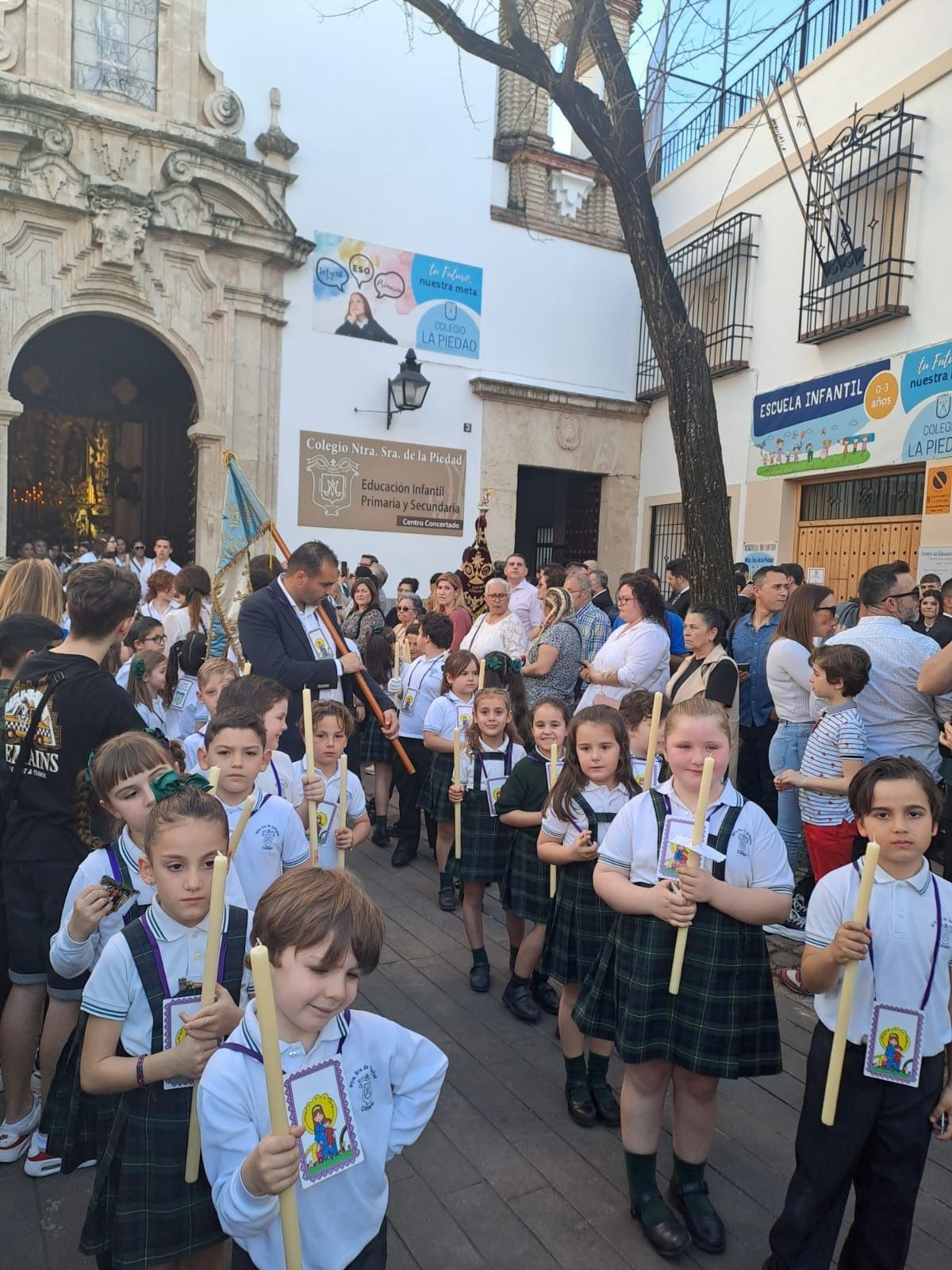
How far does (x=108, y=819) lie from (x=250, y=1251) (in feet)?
4.85

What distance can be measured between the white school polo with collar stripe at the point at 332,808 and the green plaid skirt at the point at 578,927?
0.95m

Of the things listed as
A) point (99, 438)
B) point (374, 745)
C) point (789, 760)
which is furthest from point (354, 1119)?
point (99, 438)

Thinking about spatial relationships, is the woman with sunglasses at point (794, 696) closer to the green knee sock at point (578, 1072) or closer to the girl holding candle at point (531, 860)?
the girl holding candle at point (531, 860)

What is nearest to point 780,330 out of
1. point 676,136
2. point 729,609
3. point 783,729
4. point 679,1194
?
point 676,136

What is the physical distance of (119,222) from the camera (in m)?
10.9

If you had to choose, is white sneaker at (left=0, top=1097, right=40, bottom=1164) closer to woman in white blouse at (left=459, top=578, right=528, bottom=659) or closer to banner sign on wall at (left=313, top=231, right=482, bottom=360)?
woman in white blouse at (left=459, top=578, right=528, bottom=659)

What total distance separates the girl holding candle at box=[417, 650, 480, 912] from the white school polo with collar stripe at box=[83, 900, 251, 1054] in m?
3.04

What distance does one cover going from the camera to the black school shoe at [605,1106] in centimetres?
311

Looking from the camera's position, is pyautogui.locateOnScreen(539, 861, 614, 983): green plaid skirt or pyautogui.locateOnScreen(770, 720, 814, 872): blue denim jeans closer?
pyautogui.locateOnScreen(539, 861, 614, 983): green plaid skirt

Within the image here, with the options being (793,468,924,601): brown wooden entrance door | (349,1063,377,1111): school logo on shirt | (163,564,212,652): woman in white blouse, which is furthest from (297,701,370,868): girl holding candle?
(793,468,924,601): brown wooden entrance door

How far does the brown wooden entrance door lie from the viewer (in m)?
9.60

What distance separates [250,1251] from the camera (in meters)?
1.61

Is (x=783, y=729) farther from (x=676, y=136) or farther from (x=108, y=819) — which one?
(x=676, y=136)

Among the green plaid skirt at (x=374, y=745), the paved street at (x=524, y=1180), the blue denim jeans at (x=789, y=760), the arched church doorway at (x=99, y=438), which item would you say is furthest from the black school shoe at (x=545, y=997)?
the arched church doorway at (x=99, y=438)
